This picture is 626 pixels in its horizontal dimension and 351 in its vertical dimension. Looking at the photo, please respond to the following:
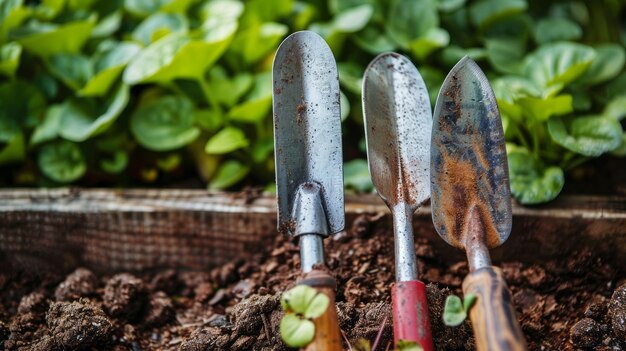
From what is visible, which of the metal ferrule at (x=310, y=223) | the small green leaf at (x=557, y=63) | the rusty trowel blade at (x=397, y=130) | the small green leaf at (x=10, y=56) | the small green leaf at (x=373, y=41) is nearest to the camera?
the metal ferrule at (x=310, y=223)

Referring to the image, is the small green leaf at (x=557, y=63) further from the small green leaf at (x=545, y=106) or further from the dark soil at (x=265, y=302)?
the dark soil at (x=265, y=302)

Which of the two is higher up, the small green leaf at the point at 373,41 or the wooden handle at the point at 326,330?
the small green leaf at the point at 373,41

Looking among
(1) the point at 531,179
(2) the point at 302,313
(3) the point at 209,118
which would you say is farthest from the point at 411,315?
(3) the point at 209,118

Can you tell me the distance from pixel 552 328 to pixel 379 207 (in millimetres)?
400

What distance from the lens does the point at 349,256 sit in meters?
1.33

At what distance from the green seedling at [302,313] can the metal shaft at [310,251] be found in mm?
98

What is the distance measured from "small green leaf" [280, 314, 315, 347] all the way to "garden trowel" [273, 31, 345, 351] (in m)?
0.20

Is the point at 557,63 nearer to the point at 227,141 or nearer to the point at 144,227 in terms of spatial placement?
the point at 227,141

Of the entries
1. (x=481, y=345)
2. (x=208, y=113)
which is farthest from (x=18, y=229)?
(x=481, y=345)

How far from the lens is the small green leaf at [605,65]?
1602 millimetres

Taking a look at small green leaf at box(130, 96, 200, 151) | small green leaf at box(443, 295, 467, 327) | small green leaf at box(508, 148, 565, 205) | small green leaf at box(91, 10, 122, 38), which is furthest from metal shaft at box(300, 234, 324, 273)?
small green leaf at box(91, 10, 122, 38)

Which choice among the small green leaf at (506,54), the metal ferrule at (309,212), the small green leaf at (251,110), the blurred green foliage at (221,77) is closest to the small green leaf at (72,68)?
the blurred green foliage at (221,77)

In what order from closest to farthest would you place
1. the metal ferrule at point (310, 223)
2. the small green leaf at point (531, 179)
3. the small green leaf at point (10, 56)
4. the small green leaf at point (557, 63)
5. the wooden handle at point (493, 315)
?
the wooden handle at point (493, 315) < the metal ferrule at point (310, 223) < the small green leaf at point (531, 179) < the small green leaf at point (557, 63) < the small green leaf at point (10, 56)

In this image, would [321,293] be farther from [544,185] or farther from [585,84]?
[585,84]
